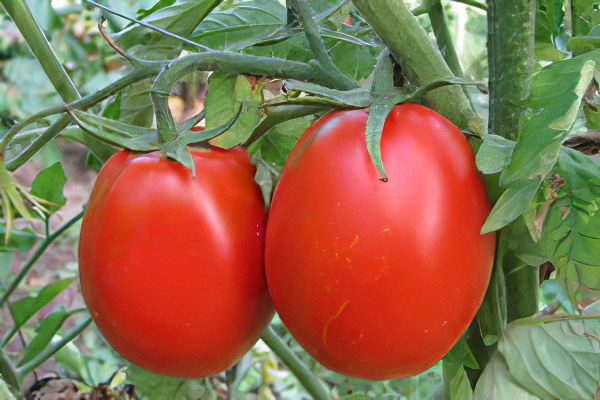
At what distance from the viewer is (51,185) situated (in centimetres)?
88

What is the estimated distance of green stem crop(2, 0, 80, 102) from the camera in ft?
1.77

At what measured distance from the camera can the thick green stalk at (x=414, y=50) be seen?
1.48 feet

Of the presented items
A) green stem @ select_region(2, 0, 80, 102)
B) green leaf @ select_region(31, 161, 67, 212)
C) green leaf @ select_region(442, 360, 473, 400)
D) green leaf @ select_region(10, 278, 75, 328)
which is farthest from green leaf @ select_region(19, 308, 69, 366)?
green leaf @ select_region(442, 360, 473, 400)

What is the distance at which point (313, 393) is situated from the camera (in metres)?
0.79

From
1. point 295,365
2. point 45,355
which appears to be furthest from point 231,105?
point 45,355

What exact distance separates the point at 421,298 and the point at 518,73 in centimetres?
15

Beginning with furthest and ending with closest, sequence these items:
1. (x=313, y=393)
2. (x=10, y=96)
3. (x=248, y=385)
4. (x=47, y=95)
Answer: (x=10, y=96)
(x=47, y=95)
(x=248, y=385)
(x=313, y=393)

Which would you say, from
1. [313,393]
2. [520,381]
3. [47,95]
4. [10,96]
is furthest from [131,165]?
[10,96]

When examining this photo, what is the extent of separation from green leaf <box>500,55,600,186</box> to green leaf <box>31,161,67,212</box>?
602 mm

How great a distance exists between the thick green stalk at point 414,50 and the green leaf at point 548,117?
0.06 metres

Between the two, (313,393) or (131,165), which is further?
(313,393)

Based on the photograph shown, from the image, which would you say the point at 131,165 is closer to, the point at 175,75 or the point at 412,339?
the point at 175,75

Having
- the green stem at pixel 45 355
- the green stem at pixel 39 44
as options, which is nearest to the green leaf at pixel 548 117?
the green stem at pixel 39 44

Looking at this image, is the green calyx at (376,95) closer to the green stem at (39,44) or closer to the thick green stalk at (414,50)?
the thick green stalk at (414,50)
